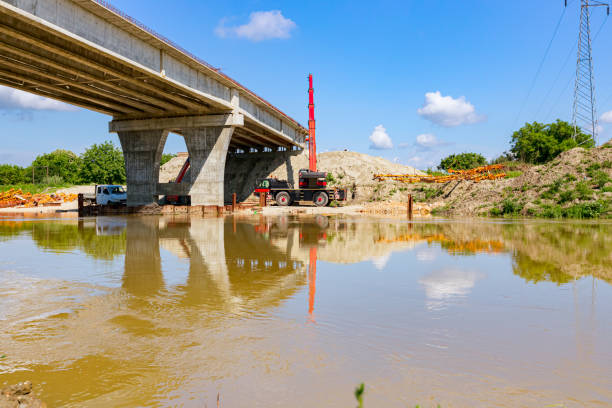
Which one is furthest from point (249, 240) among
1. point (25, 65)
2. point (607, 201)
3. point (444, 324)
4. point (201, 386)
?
point (607, 201)

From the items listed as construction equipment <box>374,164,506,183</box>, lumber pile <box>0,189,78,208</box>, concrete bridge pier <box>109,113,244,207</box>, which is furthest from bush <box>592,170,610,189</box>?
lumber pile <box>0,189,78,208</box>

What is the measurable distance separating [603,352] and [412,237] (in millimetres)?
11262

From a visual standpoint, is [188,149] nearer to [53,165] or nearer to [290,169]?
[290,169]

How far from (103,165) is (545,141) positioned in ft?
261

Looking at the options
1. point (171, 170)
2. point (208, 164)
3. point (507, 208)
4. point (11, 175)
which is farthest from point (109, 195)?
point (11, 175)

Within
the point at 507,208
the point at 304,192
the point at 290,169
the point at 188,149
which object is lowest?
the point at 507,208

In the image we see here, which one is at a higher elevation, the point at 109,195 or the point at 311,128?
the point at 311,128

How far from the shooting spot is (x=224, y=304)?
578cm

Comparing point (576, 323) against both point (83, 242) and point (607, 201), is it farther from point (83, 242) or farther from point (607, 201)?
point (607, 201)

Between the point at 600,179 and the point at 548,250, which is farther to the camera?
the point at 600,179

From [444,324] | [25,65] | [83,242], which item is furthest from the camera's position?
[25,65]

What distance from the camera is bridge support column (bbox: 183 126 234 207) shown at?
114ft

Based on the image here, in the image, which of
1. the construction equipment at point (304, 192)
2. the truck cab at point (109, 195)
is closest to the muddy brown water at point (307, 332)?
the truck cab at point (109, 195)

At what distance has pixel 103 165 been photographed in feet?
252
